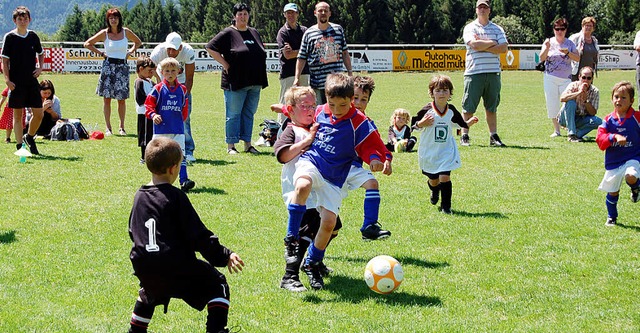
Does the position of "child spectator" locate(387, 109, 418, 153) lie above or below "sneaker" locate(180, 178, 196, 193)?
above

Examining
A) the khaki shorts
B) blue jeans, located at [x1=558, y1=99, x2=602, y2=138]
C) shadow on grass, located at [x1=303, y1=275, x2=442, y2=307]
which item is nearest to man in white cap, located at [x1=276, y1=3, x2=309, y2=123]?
the khaki shorts

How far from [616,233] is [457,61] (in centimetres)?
3521

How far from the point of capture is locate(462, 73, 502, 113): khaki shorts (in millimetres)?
13047

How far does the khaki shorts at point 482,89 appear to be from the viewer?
1305cm

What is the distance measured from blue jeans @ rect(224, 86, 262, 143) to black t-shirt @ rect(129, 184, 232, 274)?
8079 millimetres

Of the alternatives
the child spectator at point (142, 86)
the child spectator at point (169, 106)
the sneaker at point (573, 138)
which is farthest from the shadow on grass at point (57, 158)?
the sneaker at point (573, 138)

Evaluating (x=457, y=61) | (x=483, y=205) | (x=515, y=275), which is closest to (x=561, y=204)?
(x=483, y=205)

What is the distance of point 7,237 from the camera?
702 cm

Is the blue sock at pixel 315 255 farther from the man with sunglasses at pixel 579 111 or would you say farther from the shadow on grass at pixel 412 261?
the man with sunglasses at pixel 579 111

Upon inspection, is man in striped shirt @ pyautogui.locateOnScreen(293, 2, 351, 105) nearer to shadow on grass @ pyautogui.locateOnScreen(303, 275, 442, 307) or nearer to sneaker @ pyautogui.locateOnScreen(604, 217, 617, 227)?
sneaker @ pyautogui.locateOnScreen(604, 217, 617, 227)

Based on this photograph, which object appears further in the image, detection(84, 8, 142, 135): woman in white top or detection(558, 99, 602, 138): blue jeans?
detection(84, 8, 142, 135): woman in white top

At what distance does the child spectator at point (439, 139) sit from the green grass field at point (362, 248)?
1.22ft

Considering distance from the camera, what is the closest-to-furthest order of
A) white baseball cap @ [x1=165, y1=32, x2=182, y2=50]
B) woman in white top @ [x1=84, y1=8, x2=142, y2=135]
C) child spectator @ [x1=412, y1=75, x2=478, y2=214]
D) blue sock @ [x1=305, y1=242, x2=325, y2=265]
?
blue sock @ [x1=305, y1=242, x2=325, y2=265]
child spectator @ [x1=412, y1=75, x2=478, y2=214]
white baseball cap @ [x1=165, y1=32, x2=182, y2=50]
woman in white top @ [x1=84, y1=8, x2=142, y2=135]

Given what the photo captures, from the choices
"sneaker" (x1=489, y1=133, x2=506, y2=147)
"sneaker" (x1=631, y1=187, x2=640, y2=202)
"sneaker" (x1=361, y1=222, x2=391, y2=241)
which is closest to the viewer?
"sneaker" (x1=361, y1=222, x2=391, y2=241)
